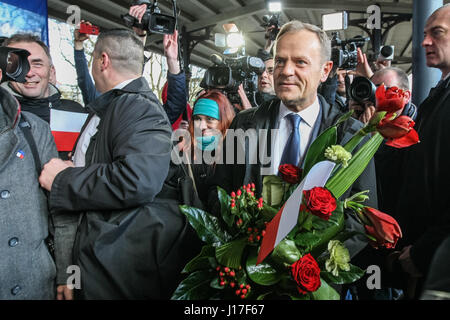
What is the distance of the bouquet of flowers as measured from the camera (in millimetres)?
601

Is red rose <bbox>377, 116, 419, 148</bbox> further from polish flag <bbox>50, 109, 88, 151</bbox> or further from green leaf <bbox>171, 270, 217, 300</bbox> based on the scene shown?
polish flag <bbox>50, 109, 88, 151</bbox>

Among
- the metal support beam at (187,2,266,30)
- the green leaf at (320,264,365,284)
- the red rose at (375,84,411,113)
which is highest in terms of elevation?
the metal support beam at (187,2,266,30)

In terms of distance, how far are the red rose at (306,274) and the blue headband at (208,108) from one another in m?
1.30

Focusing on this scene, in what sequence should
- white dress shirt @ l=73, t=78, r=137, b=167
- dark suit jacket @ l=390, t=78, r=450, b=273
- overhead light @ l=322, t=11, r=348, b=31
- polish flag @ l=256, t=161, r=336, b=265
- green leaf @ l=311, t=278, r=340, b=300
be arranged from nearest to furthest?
polish flag @ l=256, t=161, r=336, b=265 < green leaf @ l=311, t=278, r=340, b=300 < dark suit jacket @ l=390, t=78, r=450, b=273 < white dress shirt @ l=73, t=78, r=137, b=167 < overhead light @ l=322, t=11, r=348, b=31

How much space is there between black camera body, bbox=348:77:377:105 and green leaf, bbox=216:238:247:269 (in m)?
0.85

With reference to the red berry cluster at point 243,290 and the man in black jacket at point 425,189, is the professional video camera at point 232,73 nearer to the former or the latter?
the man in black jacket at point 425,189

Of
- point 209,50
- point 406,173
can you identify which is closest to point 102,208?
point 406,173

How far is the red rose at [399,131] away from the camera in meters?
0.61

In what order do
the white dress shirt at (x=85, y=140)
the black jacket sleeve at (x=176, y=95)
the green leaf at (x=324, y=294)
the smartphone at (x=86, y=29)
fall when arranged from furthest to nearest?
the smartphone at (x=86, y=29) < the black jacket sleeve at (x=176, y=95) < the white dress shirt at (x=85, y=140) < the green leaf at (x=324, y=294)

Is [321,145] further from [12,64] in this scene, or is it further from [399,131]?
[12,64]

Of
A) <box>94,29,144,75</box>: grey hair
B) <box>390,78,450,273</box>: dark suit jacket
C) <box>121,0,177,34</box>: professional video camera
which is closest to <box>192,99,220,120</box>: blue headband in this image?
<box>121,0,177,34</box>: professional video camera

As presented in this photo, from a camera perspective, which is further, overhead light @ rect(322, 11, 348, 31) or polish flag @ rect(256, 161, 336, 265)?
overhead light @ rect(322, 11, 348, 31)

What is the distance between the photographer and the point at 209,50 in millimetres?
9953

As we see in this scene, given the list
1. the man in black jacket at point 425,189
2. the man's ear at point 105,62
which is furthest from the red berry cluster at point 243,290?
the man's ear at point 105,62
